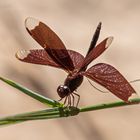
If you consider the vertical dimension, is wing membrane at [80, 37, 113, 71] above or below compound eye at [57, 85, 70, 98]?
above

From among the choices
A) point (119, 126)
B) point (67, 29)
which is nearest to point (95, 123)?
point (119, 126)

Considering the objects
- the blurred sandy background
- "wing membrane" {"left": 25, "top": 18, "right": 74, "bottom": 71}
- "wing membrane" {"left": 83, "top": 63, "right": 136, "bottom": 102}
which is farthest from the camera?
the blurred sandy background

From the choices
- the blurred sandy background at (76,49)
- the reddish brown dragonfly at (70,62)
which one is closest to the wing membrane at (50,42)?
the reddish brown dragonfly at (70,62)

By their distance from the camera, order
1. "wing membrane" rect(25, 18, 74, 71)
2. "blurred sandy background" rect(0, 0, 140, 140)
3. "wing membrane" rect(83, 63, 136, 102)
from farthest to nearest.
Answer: "blurred sandy background" rect(0, 0, 140, 140), "wing membrane" rect(25, 18, 74, 71), "wing membrane" rect(83, 63, 136, 102)

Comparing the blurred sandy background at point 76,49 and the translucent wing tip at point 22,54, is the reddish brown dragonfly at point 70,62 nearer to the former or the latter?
the translucent wing tip at point 22,54

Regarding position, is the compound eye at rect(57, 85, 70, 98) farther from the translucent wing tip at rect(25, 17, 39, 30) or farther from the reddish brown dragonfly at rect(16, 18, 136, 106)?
the translucent wing tip at rect(25, 17, 39, 30)

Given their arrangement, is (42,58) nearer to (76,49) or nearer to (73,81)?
(73,81)

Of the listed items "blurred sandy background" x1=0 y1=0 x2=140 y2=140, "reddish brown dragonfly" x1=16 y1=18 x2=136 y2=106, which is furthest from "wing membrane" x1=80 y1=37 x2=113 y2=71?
"blurred sandy background" x1=0 y1=0 x2=140 y2=140
